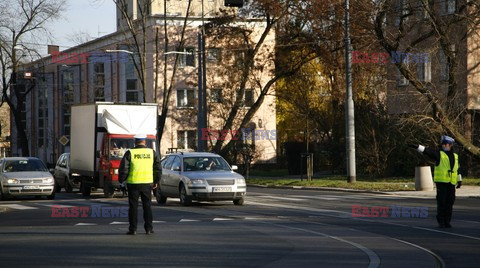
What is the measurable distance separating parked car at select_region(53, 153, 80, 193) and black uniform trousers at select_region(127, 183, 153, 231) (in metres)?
18.6

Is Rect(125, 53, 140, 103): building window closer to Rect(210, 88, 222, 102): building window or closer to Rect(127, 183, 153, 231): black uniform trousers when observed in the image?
Rect(210, 88, 222, 102): building window

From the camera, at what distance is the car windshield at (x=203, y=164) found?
86.0 feet

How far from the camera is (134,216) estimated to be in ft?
54.0

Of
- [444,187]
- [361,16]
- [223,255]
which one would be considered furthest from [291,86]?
[223,255]

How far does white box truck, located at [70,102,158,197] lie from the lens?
31266mm

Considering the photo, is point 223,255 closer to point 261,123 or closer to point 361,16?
point 361,16

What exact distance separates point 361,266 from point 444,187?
258 inches

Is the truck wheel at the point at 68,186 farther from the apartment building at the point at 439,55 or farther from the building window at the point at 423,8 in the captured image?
the building window at the point at 423,8

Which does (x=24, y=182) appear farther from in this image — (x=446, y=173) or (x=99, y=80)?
(x=99, y=80)

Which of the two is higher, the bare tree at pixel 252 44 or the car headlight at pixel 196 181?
the bare tree at pixel 252 44

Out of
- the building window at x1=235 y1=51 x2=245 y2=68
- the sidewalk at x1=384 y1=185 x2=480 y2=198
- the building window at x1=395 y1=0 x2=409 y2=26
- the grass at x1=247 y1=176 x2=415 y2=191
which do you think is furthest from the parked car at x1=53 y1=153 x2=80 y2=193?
the building window at x1=235 y1=51 x2=245 y2=68

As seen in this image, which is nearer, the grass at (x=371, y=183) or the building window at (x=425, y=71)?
the grass at (x=371, y=183)

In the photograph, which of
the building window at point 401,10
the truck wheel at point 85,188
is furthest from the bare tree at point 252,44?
the truck wheel at point 85,188

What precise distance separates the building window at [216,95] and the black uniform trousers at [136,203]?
137ft
